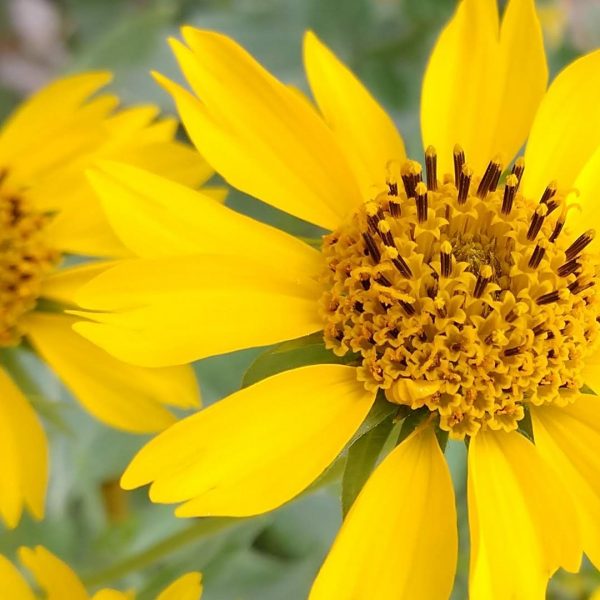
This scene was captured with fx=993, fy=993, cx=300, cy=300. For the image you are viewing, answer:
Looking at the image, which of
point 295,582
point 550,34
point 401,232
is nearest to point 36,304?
point 401,232

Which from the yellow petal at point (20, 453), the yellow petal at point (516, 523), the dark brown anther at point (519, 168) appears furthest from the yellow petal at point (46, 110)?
the yellow petal at point (516, 523)

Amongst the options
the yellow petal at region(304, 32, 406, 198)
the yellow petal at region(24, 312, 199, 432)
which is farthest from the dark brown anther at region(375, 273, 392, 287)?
the yellow petal at region(24, 312, 199, 432)

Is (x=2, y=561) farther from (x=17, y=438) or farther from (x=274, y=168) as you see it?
(x=274, y=168)

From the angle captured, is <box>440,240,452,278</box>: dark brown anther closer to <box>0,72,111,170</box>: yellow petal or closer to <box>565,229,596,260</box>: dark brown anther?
<box>565,229,596,260</box>: dark brown anther

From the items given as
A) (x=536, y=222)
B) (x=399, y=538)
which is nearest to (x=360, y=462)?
(x=399, y=538)

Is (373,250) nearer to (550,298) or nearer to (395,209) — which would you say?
(395,209)

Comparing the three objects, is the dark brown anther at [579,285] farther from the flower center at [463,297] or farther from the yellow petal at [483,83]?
the yellow petal at [483,83]
